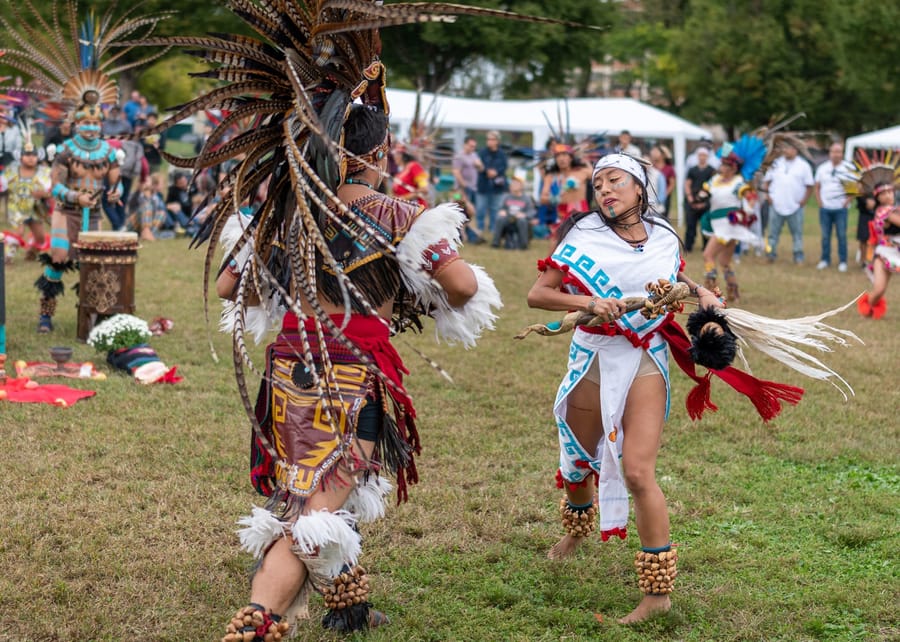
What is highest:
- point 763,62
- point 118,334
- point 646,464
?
point 763,62

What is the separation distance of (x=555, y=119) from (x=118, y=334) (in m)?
16.1

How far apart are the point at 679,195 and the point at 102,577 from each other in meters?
18.5

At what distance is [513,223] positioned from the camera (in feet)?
58.3

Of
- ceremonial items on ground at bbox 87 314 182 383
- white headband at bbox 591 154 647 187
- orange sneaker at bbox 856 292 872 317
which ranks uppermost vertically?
white headband at bbox 591 154 647 187

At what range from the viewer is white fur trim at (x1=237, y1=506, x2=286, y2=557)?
3311 mm

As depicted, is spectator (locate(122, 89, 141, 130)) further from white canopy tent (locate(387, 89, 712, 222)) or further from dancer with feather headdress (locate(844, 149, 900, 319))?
dancer with feather headdress (locate(844, 149, 900, 319))

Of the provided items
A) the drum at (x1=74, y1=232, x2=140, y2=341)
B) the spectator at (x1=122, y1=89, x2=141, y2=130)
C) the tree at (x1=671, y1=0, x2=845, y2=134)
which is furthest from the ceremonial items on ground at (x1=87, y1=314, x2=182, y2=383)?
the tree at (x1=671, y1=0, x2=845, y2=134)

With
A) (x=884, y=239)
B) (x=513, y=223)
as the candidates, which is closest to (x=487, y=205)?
(x=513, y=223)

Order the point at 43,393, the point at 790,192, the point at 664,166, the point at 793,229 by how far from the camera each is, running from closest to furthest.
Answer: the point at 43,393 → the point at 790,192 → the point at 793,229 → the point at 664,166

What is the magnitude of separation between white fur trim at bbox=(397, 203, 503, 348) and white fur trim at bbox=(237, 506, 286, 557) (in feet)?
2.77

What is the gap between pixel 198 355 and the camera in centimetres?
867

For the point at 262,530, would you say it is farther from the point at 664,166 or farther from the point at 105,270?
the point at 664,166

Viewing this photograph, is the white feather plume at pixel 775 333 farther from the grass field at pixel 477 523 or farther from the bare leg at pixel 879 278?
the bare leg at pixel 879 278

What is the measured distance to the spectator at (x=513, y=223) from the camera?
17641 millimetres
